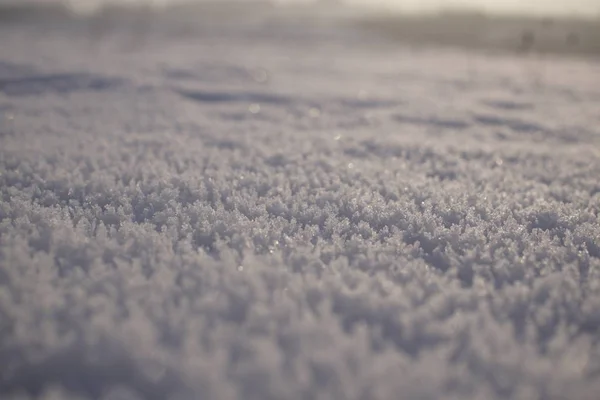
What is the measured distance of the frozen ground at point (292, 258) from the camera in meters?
1.24

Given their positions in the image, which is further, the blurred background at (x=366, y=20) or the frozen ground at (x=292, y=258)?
the blurred background at (x=366, y=20)

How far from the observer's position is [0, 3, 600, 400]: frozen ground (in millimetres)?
1244

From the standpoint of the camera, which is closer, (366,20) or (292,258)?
(292,258)

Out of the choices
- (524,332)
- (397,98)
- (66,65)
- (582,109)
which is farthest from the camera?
(66,65)

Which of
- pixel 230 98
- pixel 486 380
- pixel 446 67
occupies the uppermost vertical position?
pixel 446 67

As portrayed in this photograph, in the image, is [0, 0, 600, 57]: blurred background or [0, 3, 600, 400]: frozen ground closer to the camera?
[0, 3, 600, 400]: frozen ground

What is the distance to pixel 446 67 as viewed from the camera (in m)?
9.86

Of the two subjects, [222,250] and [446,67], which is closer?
[222,250]

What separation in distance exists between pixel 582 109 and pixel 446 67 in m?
4.72

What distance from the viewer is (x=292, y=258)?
183 centimetres

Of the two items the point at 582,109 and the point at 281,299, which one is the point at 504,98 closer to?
the point at 582,109

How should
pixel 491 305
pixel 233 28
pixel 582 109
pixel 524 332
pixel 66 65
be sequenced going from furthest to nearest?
1. pixel 233 28
2. pixel 66 65
3. pixel 582 109
4. pixel 491 305
5. pixel 524 332

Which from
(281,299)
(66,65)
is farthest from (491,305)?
(66,65)

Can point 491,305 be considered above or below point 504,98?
below
